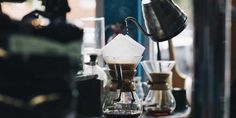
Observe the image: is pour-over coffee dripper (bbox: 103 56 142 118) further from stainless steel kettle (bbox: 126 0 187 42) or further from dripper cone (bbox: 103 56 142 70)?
stainless steel kettle (bbox: 126 0 187 42)

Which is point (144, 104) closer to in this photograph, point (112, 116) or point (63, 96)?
point (112, 116)

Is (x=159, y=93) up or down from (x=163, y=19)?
down

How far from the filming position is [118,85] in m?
1.36

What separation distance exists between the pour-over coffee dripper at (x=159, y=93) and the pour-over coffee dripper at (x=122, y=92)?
10 cm

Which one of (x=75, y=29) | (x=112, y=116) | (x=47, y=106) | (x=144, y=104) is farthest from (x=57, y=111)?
(x=144, y=104)

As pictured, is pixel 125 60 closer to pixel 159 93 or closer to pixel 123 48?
pixel 123 48

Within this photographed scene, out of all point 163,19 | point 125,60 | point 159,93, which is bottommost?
point 159,93

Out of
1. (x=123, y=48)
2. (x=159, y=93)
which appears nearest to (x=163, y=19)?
(x=123, y=48)

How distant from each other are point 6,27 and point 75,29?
0.10m

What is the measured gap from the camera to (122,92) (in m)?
1.37

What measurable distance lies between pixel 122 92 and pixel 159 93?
164mm

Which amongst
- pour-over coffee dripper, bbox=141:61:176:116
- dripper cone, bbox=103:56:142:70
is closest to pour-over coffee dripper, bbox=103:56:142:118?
dripper cone, bbox=103:56:142:70

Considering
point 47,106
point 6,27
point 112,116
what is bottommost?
point 112,116

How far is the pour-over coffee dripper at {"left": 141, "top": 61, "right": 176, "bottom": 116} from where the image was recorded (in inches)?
57.6
